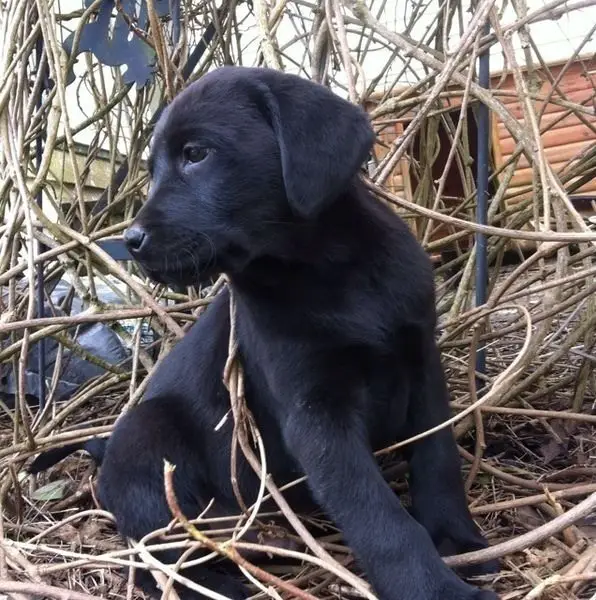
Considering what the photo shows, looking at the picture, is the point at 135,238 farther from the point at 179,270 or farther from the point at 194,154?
the point at 194,154

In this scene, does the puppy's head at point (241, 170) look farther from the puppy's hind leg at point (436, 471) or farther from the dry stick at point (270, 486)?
the puppy's hind leg at point (436, 471)

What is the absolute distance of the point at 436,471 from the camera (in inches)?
64.7

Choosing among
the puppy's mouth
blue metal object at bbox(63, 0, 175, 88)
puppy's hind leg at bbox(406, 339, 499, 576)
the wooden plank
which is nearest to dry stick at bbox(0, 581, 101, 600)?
the puppy's mouth

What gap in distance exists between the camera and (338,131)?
1491mm

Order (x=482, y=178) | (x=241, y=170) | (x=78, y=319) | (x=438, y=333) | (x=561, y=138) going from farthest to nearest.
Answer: (x=561, y=138) < (x=438, y=333) < (x=482, y=178) < (x=78, y=319) < (x=241, y=170)

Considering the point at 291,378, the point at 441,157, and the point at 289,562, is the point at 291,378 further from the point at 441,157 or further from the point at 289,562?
Result: the point at 441,157

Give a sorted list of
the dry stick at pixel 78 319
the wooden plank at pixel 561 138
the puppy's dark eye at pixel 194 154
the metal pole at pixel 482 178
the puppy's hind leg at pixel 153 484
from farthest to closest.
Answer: the wooden plank at pixel 561 138, the metal pole at pixel 482 178, the dry stick at pixel 78 319, the puppy's hind leg at pixel 153 484, the puppy's dark eye at pixel 194 154

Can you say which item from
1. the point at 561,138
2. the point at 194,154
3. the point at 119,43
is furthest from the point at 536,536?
the point at 561,138

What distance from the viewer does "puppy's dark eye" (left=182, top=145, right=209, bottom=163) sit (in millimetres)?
1580

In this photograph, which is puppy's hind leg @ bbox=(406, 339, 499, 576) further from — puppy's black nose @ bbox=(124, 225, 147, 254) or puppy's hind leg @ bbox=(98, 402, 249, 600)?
puppy's black nose @ bbox=(124, 225, 147, 254)

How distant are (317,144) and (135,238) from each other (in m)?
0.38

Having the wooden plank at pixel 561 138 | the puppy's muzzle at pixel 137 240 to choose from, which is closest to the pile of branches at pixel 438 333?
the puppy's muzzle at pixel 137 240

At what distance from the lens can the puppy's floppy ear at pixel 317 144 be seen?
1473mm

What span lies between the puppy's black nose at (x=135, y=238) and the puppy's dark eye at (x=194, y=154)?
0.62 feet
